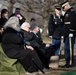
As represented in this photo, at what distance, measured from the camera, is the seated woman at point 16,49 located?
8883mm

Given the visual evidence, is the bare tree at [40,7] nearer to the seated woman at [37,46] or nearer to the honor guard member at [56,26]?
the honor guard member at [56,26]

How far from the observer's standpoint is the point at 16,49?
29.3 feet

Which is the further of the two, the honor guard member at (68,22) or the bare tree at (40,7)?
the bare tree at (40,7)

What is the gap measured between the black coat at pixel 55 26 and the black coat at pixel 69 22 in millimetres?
226

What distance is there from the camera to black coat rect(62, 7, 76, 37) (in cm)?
1059

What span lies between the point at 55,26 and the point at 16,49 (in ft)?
8.07

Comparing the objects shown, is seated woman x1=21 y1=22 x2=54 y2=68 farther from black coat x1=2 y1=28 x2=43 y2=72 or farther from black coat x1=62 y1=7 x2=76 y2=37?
black coat x1=62 y1=7 x2=76 y2=37

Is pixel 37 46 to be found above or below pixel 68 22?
below

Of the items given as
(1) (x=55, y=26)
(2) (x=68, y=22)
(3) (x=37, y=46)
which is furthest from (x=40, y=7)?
(3) (x=37, y=46)

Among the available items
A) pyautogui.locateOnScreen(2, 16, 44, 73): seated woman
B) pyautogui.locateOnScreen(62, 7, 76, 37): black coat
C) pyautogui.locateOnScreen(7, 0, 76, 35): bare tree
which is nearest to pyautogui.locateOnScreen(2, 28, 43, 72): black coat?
pyautogui.locateOnScreen(2, 16, 44, 73): seated woman

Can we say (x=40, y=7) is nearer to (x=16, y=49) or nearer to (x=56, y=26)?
(x=56, y=26)

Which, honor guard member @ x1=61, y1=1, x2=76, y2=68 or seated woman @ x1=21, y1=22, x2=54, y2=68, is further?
honor guard member @ x1=61, y1=1, x2=76, y2=68

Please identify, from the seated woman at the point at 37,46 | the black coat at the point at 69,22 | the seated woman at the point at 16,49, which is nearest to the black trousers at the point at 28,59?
the seated woman at the point at 16,49

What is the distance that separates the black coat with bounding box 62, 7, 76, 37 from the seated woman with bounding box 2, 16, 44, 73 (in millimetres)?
1954
